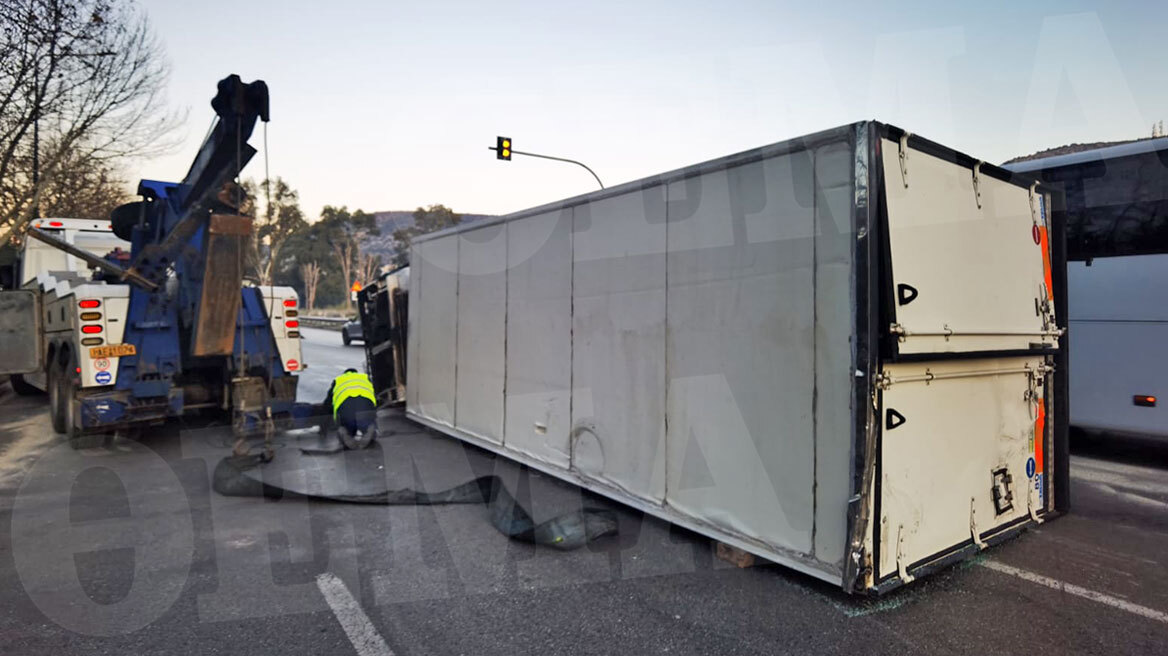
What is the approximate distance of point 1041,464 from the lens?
15.6 ft

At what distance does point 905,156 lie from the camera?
3.58 metres

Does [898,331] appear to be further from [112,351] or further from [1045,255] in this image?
[112,351]

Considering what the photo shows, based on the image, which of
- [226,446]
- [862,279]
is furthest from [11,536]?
[862,279]

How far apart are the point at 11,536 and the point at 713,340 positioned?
5.27 metres

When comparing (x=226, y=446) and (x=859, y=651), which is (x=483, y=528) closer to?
(x=859, y=651)

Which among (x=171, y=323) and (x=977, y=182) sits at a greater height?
(x=977, y=182)

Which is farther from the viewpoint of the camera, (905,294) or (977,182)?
(977,182)

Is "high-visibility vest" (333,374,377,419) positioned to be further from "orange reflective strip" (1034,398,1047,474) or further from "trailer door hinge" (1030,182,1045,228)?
"trailer door hinge" (1030,182,1045,228)

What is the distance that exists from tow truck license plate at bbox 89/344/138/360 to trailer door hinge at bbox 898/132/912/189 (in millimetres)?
8030

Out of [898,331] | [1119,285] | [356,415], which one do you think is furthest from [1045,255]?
[356,415]

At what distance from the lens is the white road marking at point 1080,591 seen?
135 inches

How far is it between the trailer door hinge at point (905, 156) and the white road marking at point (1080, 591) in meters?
2.53

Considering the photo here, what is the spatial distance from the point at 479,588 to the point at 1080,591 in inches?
139

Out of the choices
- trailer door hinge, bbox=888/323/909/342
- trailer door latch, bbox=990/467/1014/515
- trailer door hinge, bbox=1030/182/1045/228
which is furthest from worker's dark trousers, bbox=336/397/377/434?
trailer door hinge, bbox=1030/182/1045/228
